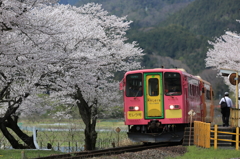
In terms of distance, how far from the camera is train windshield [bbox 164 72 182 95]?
1630 centimetres

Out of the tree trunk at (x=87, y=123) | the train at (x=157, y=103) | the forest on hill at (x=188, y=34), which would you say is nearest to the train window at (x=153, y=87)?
the train at (x=157, y=103)

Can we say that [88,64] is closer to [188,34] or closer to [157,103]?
[157,103]

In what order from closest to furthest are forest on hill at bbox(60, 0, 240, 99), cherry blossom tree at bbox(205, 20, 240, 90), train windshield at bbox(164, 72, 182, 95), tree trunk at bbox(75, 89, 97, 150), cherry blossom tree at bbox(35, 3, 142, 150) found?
train windshield at bbox(164, 72, 182, 95) → cherry blossom tree at bbox(35, 3, 142, 150) → tree trunk at bbox(75, 89, 97, 150) → cherry blossom tree at bbox(205, 20, 240, 90) → forest on hill at bbox(60, 0, 240, 99)

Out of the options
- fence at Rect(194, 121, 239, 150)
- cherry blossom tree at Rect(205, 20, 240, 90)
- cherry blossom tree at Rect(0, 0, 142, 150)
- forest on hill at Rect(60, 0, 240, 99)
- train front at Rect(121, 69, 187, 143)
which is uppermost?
forest on hill at Rect(60, 0, 240, 99)

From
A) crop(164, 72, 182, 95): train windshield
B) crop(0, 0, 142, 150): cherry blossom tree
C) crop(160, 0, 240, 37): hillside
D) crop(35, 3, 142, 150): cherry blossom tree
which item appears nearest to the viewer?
crop(0, 0, 142, 150): cherry blossom tree

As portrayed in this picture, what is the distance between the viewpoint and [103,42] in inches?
1039

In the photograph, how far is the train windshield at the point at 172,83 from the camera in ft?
53.5

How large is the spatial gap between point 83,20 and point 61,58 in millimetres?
12385

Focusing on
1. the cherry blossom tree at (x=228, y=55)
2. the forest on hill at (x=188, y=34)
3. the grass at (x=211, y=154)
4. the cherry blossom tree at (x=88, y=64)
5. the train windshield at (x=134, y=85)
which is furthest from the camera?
the forest on hill at (x=188, y=34)

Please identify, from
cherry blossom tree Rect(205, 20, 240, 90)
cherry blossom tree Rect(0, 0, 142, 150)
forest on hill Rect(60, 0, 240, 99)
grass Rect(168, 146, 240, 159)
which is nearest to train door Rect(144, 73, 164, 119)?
grass Rect(168, 146, 240, 159)

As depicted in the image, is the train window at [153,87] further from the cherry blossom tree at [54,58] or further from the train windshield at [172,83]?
the cherry blossom tree at [54,58]

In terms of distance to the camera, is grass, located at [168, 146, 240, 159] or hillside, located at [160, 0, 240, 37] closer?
grass, located at [168, 146, 240, 159]

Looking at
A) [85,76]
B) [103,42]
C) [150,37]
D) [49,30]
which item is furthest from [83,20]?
[150,37]

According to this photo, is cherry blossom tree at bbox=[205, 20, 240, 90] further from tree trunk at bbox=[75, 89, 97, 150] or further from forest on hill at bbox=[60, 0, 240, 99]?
forest on hill at bbox=[60, 0, 240, 99]
